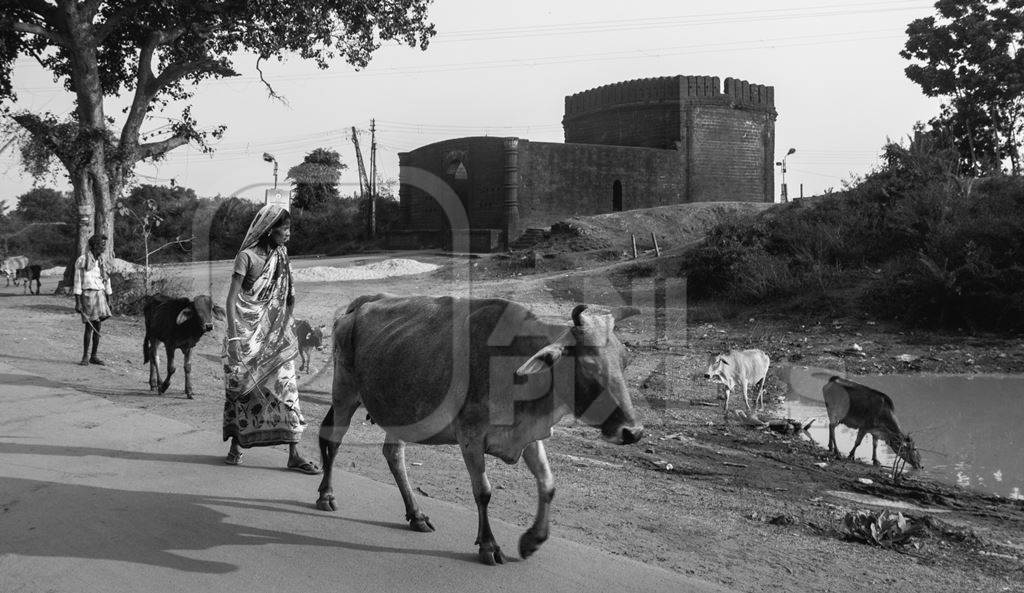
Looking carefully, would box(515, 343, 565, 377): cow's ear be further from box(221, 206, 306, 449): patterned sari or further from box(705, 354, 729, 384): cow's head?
box(705, 354, 729, 384): cow's head

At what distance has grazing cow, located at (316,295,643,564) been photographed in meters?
4.14

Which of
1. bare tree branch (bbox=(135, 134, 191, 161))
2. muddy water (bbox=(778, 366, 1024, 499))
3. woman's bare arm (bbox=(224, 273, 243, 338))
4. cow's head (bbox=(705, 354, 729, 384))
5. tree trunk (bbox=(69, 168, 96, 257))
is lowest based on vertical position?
muddy water (bbox=(778, 366, 1024, 499))

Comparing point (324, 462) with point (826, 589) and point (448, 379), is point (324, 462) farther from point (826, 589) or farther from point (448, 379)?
point (826, 589)

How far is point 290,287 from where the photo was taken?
6.32 metres

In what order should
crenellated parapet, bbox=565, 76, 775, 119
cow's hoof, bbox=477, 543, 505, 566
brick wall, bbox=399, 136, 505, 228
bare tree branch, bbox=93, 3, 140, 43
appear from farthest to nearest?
crenellated parapet, bbox=565, 76, 775, 119 < brick wall, bbox=399, 136, 505, 228 < bare tree branch, bbox=93, 3, 140, 43 < cow's hoof, bbox=477, 543, 505, 566

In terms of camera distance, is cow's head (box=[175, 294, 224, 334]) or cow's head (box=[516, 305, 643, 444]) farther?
cow's head (box=[175, 294, 224, 334])

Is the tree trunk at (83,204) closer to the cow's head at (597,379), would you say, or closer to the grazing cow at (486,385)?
the grazing cow at (486,385)

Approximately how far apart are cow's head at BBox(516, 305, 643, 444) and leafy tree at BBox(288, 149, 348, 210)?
4982 cm

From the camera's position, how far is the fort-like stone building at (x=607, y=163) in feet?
118

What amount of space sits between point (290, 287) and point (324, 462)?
5.44 feet

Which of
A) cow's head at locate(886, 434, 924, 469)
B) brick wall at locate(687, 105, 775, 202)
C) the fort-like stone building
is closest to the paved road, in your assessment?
cow's head at locate(886, 434, 924, 469)

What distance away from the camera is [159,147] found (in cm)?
1959

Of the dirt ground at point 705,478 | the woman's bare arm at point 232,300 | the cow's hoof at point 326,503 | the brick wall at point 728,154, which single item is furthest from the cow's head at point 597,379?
the brick wall at point 728,154

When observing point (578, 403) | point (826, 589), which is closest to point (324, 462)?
point (578, 403)
